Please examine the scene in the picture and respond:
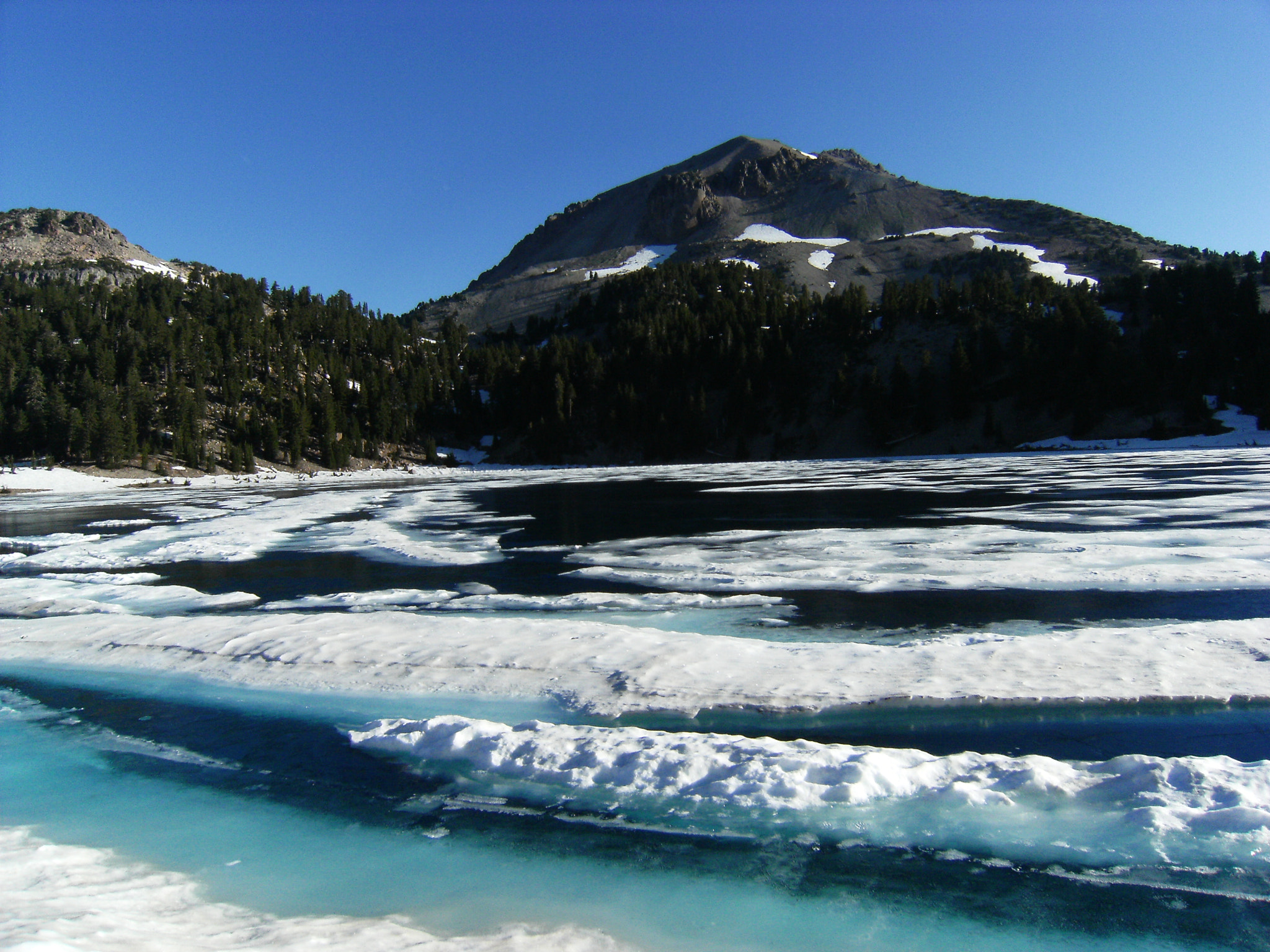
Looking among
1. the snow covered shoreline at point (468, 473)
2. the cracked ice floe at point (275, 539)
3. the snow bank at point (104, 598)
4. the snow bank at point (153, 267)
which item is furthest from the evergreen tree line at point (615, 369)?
the snow bank at point (104, 598)

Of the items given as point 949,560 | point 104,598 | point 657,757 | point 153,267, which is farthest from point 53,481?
point 153,267

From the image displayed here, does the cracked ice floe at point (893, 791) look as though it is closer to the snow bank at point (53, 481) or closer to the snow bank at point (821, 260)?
the snow bank at point (53, 481)

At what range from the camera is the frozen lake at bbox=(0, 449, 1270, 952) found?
377 centimetres

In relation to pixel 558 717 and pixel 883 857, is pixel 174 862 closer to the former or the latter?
pixel 558 717

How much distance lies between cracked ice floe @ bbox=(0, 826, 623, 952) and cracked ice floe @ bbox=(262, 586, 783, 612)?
6.48m

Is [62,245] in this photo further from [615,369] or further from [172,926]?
[172,926]

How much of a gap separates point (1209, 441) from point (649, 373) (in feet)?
204

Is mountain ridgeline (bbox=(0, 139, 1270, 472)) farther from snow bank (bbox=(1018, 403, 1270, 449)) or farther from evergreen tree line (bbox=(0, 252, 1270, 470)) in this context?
snow bank (bbox=(1018, 403, 1270, 449))

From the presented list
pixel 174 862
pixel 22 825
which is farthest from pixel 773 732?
pixel 22 825

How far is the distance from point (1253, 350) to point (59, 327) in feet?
436

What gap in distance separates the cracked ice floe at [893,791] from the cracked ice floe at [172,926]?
143 cm

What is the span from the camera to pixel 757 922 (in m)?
3.70

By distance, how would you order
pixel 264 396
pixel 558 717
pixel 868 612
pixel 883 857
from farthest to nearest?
pixel 264 396 → pixel 868 612 → pixel 558 717 → pixel 883 857

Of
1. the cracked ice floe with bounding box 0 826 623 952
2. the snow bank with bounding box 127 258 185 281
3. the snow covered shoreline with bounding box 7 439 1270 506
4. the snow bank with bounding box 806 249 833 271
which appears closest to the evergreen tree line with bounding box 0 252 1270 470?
the snow covered shoreline with bounding box 7 439 1270 506
